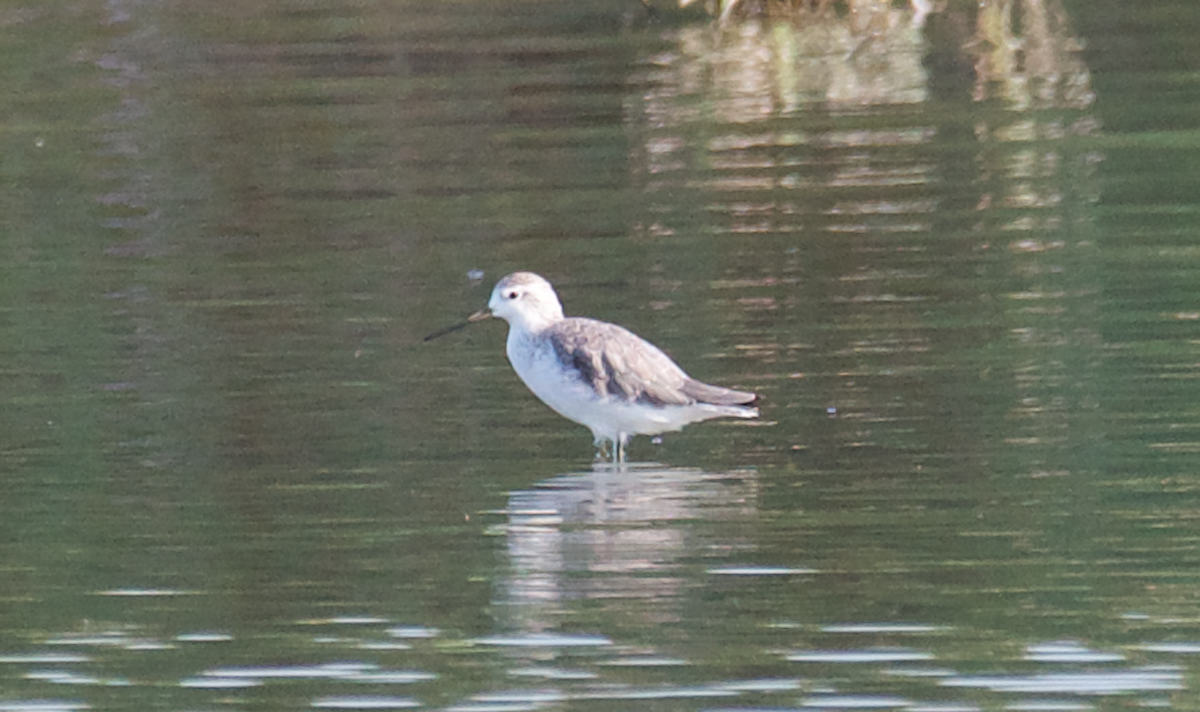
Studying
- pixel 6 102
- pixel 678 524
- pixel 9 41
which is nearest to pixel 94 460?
pixel 678 524

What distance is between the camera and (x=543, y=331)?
10.9 meters

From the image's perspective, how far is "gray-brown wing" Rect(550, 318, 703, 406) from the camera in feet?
34.4

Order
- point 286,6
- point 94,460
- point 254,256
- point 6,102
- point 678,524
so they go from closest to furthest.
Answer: point 678,524 → point 94,460 → point 254,256 → point 6,102 → point 286,6

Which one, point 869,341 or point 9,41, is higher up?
point 9,41

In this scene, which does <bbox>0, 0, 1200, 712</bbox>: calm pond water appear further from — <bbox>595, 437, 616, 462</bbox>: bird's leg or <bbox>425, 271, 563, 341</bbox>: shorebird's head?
<bbox>425, 271, 563, 341</bbox>: shorebird's head

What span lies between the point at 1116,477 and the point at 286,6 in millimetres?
19240

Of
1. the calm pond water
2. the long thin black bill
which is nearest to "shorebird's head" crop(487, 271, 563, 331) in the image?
the long thin black bill

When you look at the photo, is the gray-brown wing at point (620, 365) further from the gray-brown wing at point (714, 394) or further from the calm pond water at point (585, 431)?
the calm pond water at point (585, 431)

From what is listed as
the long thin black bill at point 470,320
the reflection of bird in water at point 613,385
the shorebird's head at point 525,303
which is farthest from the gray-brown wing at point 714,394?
the long thin black bill at point 470,320

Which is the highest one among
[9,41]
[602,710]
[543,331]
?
[9,41]

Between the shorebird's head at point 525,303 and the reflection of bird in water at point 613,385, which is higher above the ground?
the shorebird's head at point 525,303

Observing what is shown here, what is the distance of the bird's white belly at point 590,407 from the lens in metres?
10.5

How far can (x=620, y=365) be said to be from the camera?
1055cm

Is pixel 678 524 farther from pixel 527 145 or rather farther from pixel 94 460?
pixel 527 145
